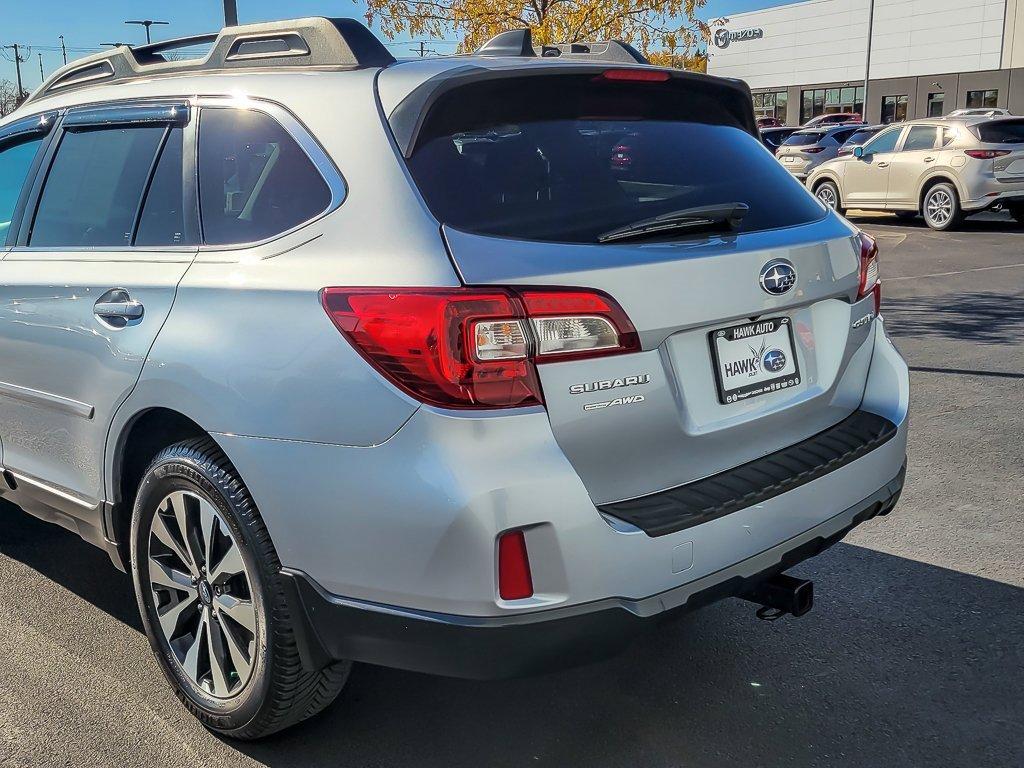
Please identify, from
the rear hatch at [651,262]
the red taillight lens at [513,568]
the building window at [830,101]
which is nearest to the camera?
the red taillight lens at [513,568]

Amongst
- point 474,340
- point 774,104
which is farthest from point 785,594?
point 774,104

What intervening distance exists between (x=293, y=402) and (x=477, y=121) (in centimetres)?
84

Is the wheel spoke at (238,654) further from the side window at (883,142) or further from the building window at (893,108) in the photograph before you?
the building window at (893,108)

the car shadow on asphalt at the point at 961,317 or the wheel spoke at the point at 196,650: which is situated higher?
the wheel spoke at the point at 196,650

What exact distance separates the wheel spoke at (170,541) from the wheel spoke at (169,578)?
0.16ft

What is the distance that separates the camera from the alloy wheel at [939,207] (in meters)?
16.6

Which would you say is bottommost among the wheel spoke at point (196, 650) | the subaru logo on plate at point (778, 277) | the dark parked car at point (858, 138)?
the wheel spoke at point (196, 650)

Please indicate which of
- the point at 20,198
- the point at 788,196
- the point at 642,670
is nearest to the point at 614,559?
the point at 642,670

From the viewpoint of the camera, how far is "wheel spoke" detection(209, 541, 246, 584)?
9.06ft

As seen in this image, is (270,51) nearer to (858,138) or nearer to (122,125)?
(122,125)

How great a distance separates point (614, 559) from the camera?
2.39 meters

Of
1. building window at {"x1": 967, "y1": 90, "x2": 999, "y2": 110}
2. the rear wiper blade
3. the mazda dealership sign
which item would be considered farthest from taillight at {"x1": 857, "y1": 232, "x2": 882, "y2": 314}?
the mazda dealership sign

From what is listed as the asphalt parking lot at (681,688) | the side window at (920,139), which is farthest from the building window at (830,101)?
the asphalt parking lot at (681,688)

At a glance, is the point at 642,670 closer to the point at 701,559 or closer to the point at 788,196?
the point at 701,559
